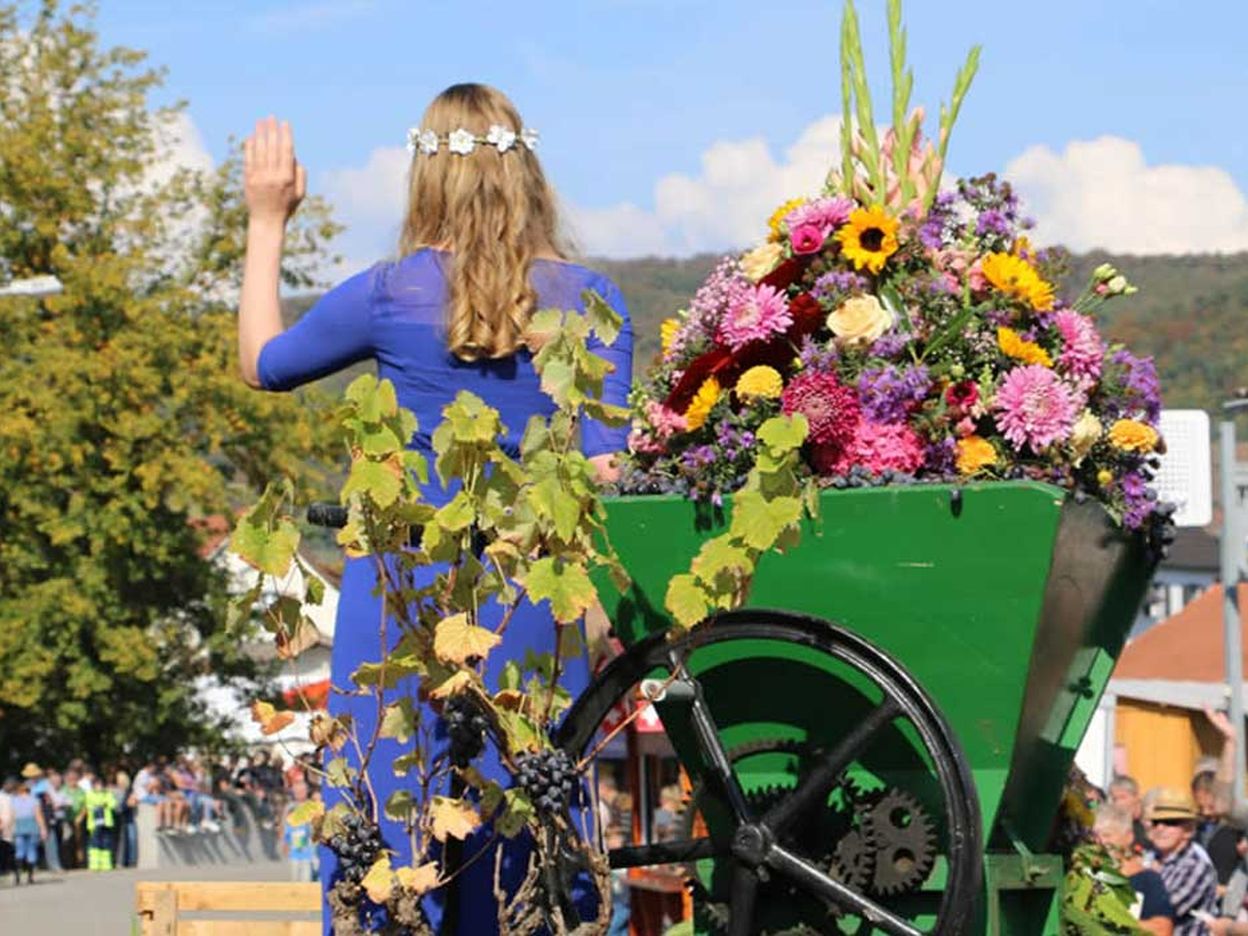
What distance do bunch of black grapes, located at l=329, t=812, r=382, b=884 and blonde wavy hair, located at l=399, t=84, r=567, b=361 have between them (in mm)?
823

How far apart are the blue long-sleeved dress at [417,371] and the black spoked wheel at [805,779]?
12.0 inches

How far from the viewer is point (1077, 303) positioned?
509cm

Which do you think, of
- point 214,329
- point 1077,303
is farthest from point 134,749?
point 1077,303

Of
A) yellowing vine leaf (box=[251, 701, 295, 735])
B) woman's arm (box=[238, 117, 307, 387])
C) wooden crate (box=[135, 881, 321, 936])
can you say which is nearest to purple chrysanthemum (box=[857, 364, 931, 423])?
woman's arm (box=[238, 117, 307, 387])

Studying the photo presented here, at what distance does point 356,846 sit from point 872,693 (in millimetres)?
1090

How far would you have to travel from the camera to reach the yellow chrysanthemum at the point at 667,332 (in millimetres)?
5191

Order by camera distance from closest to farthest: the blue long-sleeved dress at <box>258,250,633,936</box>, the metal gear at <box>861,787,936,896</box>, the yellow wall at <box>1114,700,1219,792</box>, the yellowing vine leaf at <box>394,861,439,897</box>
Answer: the yellowing vine leaf at <box>394,861,439,897</box> → the blue long-sleeved dress at <box>258,250,633,936</box> → the metal gear at <box>861,787,936,896</box> → the yellow wall at <box>1114,700,1219,792</box>

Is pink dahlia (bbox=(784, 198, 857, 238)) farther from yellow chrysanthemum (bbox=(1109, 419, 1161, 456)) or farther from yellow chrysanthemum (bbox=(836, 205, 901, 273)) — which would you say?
yellow chrysanthemum (bbox=(1109, 419, 1161, 456))

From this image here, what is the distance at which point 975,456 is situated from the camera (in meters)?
4.73

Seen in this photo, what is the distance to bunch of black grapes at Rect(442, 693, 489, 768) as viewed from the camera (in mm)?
3848

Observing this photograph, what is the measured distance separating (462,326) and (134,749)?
3899cm

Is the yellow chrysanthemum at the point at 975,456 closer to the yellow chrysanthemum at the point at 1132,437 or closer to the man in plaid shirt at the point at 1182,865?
the yellow chrysanthemum at the point at 1132,437

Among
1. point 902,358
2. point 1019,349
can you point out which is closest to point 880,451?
point 902,358

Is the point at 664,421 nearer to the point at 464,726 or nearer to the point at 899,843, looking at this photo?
the point at 899,843
